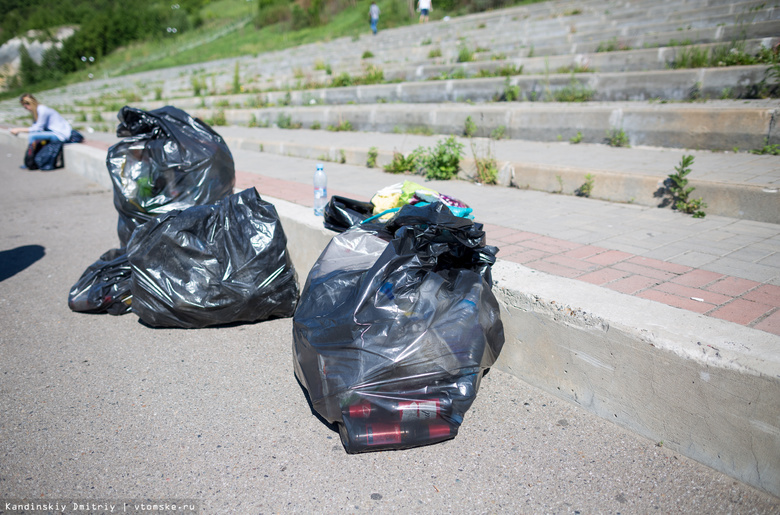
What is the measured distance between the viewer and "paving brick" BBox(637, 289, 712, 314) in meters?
2.42

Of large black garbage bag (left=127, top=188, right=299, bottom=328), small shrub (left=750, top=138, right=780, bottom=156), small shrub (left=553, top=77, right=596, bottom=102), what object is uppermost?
small shrub (left=553, top=77, right=596, bottom=102)

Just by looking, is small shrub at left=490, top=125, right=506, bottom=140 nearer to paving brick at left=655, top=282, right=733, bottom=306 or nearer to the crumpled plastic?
the crumpled plastic

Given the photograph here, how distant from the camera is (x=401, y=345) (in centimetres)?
219

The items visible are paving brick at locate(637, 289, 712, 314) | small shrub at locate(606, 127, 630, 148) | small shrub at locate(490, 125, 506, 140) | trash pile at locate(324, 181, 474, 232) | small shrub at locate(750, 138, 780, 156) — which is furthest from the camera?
small shrub at locate(490, 125, 506, 140)

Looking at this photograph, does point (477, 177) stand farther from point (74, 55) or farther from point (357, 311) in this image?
point (74, 55)

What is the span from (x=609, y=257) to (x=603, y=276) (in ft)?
1.16

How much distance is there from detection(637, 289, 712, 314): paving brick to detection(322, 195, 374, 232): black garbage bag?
174 centimetres

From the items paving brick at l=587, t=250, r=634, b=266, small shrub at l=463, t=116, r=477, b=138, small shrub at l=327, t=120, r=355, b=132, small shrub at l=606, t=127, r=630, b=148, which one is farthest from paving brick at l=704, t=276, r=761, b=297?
small shrub at l=327, t=120, r=355, b=132

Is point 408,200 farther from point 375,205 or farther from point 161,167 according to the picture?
point 161,167

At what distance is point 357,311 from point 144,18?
5359cm

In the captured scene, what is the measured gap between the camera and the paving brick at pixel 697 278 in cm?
272

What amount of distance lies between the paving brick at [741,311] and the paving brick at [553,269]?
738 mm

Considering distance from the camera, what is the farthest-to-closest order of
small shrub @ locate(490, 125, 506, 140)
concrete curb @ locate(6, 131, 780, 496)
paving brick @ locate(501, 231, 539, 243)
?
small shrub @ locate(490, 125, 506, 140), paving brick @ locate(501, 231, 539, 243), concrete curb @ locate(6, 131, 780, 496)

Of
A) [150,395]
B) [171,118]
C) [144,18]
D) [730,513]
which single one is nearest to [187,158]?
[171,118]
